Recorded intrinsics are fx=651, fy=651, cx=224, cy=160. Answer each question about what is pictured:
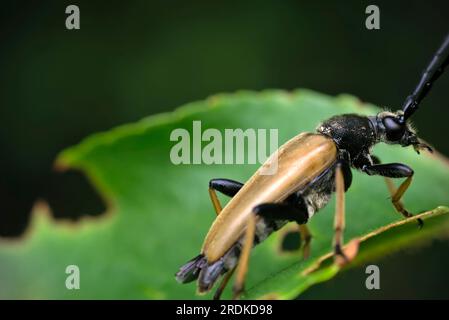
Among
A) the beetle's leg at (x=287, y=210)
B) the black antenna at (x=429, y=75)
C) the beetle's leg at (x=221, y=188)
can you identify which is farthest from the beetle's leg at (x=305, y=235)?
the black antenna at (x=429, y=75)

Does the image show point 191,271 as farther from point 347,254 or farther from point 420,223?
point 420,223

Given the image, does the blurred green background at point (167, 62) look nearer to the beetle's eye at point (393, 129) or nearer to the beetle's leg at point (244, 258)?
the beetle's eye at point (393, 129)

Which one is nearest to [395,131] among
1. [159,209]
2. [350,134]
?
[350,134]

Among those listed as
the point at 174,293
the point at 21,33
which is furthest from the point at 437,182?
the point at 21,33

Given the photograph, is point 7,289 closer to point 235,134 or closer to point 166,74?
point 235,134

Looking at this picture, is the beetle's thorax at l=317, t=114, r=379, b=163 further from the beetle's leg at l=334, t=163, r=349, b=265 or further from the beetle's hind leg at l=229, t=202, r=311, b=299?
the beetle's hind leg at l=229, t=202, r=311, b=299

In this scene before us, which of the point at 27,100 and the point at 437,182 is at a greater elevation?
the point at 27,100

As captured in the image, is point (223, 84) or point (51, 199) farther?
point (223, 84)
